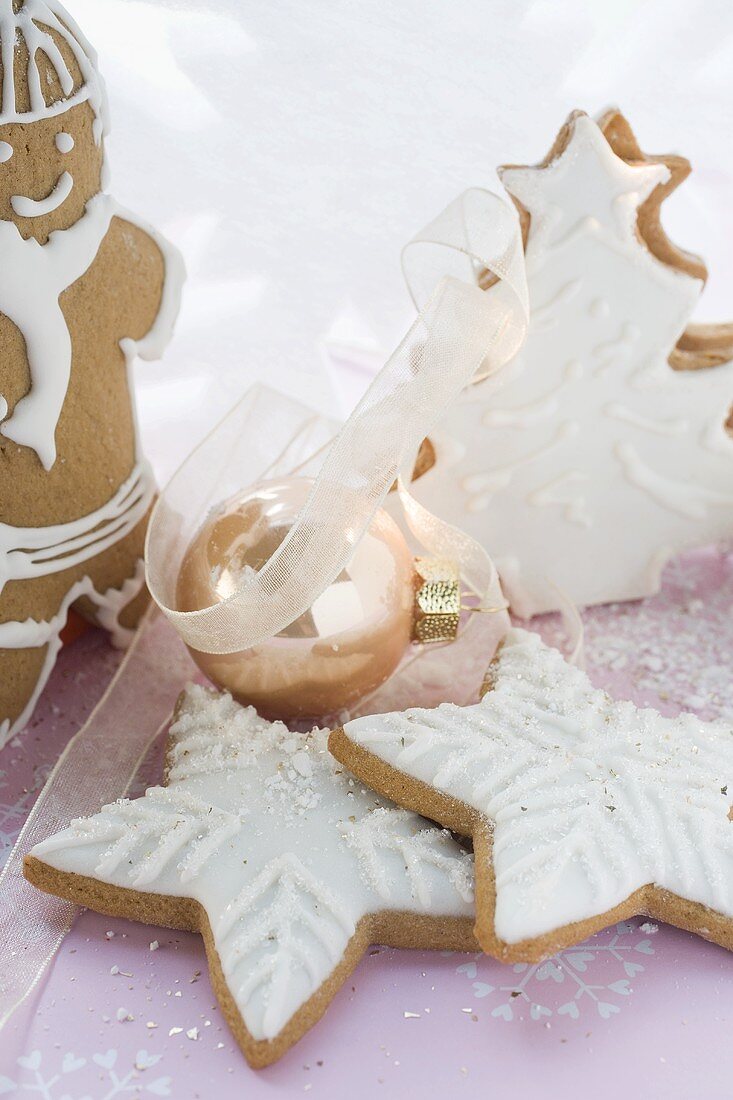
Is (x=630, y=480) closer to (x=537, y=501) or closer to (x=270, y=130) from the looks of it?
(x=537, y=501)

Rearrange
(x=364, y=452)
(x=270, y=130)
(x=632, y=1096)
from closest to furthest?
1. (x=632, y=1096)
2. (x=364, y=452)
3. (x=270, y=130)

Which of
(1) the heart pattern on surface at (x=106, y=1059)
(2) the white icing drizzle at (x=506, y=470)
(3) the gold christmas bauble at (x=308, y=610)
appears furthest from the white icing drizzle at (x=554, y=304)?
(1) the heart pattern on surface at (x=106, y=1059)

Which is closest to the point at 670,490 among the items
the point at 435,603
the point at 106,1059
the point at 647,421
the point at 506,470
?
the point at 647,421

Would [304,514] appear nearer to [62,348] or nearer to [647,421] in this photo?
[62,348]

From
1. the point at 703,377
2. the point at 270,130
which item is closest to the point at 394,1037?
the point at 703,377

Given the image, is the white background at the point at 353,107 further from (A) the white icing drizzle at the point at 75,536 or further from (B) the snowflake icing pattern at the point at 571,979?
(B) the snowflake icing pattern at the point at 571,979

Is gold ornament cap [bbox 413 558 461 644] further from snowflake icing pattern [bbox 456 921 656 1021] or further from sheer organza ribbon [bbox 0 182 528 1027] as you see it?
snowflake icing pattern [bbox 456 921 656 1021]
